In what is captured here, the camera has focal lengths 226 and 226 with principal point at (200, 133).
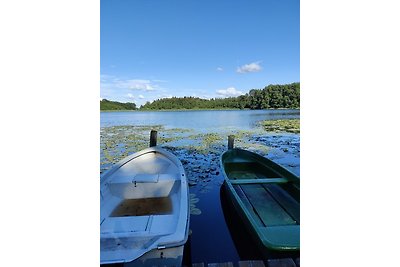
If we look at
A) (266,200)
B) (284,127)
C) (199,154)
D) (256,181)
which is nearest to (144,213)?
(256,181)

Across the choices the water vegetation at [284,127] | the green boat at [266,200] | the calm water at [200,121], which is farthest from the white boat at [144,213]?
the water vegetation at [284,127]

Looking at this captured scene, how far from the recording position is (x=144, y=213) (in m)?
3.09

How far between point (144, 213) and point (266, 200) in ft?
6.38

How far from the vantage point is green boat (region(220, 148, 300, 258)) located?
2039mm

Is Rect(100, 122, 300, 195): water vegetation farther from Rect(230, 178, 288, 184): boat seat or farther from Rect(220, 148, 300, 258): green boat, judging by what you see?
Rect(230, 178, 288, 184): boat seat

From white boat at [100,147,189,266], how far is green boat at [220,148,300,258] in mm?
726

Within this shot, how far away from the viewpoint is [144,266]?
1.81 meters

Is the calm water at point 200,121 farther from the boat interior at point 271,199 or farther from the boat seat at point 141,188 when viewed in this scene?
the boat interior at point 271,199

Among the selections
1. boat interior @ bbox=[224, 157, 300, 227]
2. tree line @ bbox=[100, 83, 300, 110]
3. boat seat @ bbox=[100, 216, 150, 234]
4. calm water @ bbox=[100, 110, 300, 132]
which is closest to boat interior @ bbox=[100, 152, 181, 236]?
boat seat @ bbox=[100, 216, 150, 234]
